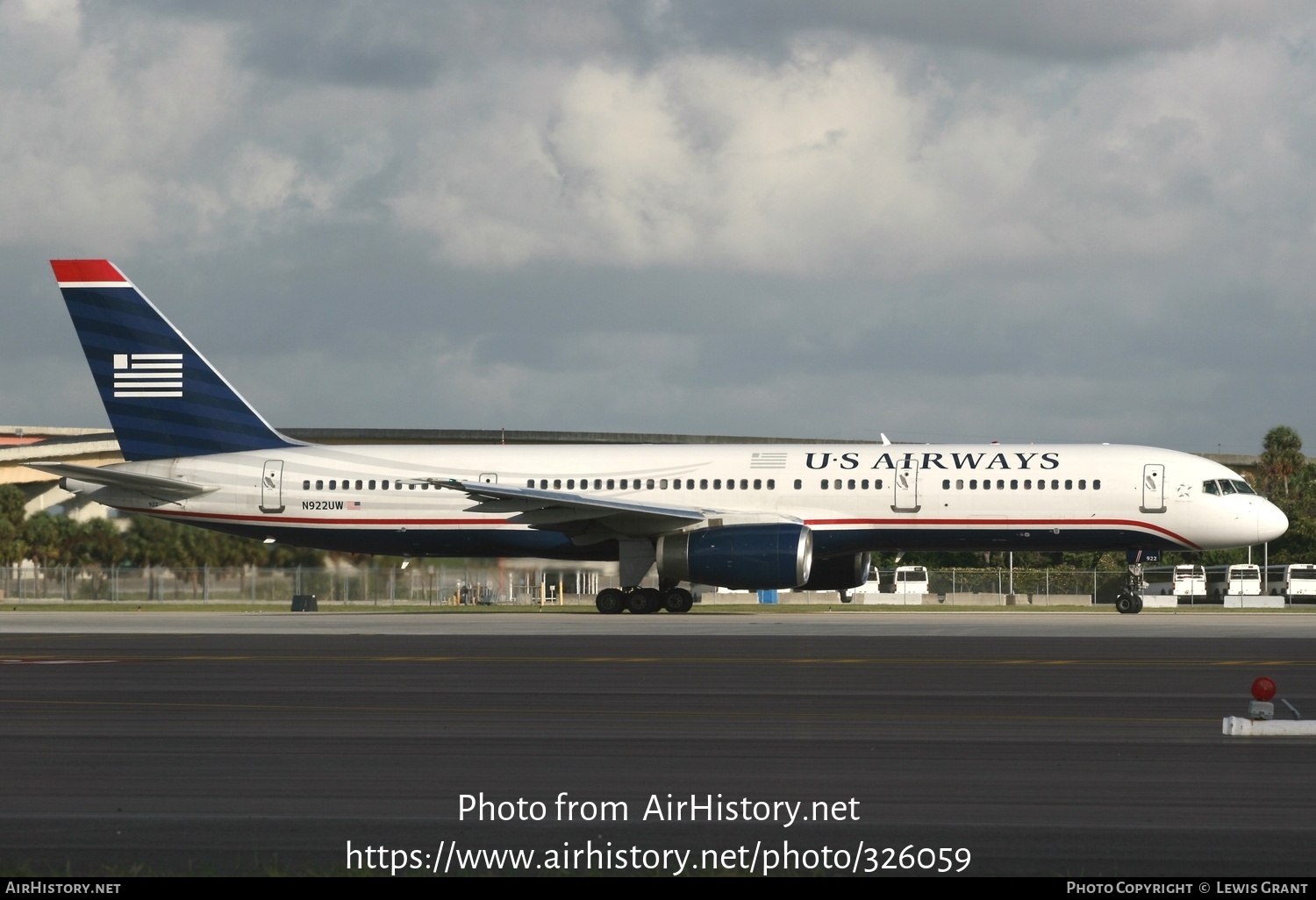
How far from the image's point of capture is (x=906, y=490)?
3622 centimetres

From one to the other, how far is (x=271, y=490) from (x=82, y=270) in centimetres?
735

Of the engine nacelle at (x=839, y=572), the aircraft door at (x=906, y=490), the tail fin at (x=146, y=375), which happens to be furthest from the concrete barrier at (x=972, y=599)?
the tail fin at (x=146, y=375)

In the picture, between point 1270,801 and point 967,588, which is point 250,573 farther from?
point 1270,801

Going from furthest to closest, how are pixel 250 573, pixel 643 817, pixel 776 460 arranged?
pixel 250 573 < pixel 776 460 < pixel 643 817

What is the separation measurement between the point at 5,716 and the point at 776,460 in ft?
83.1

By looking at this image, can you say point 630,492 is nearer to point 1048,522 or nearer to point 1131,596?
point 1048,522

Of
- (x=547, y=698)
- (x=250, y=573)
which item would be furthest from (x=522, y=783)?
(x=250, y=573)

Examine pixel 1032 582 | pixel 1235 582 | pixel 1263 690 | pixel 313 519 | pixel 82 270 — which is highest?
pixel 82 270

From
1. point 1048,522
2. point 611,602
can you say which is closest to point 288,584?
point 611,602

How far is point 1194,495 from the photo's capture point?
117 ft

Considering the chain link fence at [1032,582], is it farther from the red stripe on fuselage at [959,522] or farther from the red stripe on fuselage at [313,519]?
the red stripe on fuselage at [313,519]

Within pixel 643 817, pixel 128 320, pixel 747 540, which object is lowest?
pixel 643 817

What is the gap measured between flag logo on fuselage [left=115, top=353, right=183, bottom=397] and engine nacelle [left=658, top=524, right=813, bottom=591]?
551 inches

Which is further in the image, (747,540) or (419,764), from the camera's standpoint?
(747,540)
